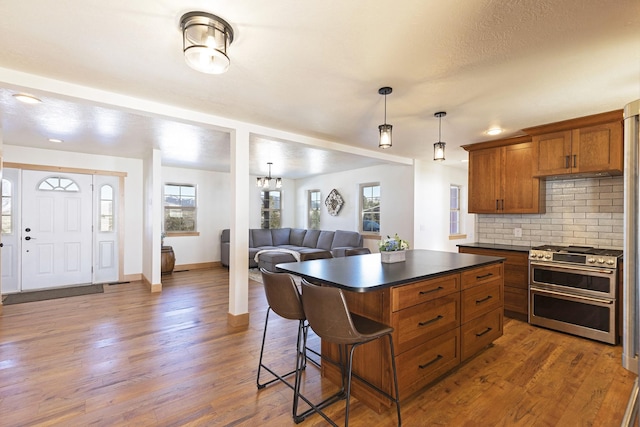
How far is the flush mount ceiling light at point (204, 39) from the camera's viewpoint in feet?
5.54

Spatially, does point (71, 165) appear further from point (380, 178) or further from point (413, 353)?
point (413, 353)

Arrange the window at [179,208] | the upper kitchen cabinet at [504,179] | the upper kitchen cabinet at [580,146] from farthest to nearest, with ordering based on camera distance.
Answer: the window at [179,208] → the upper kitchen cabinet at [504,179] → the upper kitchen cabinet at [580,146]

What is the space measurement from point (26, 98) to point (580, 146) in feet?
18.6

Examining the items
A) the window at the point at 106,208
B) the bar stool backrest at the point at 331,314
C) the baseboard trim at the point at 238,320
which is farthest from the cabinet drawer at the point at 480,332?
the window at the point at 106,208

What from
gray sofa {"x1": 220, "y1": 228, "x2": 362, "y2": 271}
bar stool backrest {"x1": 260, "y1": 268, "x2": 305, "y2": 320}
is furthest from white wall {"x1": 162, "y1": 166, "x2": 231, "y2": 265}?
bar stool backrest {"x1": 260, "y1": 268, "x2": 305, "y2": 320}

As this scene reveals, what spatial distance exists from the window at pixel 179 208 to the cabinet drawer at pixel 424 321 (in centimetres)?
644

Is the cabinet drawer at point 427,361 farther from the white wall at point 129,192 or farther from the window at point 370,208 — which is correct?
the white wall at point 129,192

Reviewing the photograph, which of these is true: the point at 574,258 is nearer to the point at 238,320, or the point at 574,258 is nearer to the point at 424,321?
the point at 424,321

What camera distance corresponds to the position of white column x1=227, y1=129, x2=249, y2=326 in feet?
11.3

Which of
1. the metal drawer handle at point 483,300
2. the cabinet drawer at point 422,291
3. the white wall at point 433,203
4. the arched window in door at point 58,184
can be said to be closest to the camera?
the cabinet drawer at point 422,291

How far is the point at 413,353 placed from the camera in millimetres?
2055

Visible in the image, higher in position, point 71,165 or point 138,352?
point 71,165

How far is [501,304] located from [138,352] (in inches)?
137

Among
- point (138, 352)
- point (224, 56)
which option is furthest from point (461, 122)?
point (138, 352)
